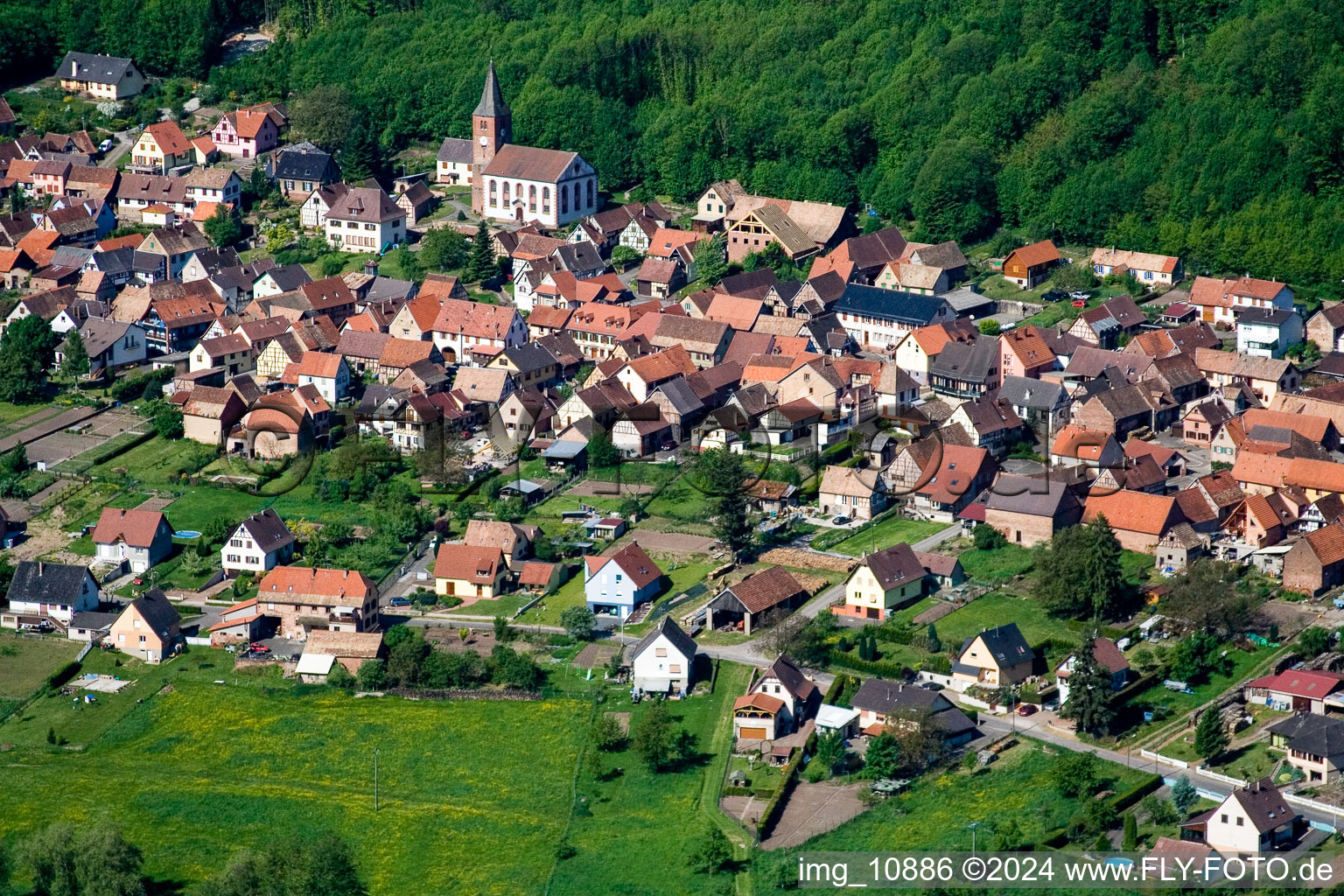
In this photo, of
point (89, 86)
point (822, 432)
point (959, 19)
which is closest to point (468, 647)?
point (822, 432)

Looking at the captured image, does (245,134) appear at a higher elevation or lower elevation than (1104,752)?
lower

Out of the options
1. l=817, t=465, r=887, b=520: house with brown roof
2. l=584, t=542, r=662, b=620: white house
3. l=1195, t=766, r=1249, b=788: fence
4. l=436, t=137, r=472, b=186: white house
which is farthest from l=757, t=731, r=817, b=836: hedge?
l=436, t=137, r=472, b=186: white house

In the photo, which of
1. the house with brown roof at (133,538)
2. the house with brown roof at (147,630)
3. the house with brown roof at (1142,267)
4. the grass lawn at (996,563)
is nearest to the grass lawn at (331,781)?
the house with brown roof at (147,630)

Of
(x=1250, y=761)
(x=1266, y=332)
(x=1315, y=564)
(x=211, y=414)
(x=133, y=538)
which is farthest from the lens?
(x=1266, y=332)

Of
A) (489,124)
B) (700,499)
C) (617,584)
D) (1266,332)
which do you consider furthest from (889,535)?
(489,124)

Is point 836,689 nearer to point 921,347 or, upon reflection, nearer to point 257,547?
point 257,547

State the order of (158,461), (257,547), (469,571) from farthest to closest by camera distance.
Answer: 1. (158,461)
2. (257,547)
3. (469,571)

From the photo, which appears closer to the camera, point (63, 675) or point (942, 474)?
point (63, 675)
